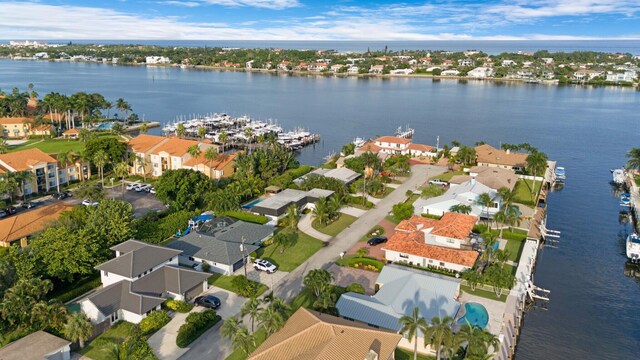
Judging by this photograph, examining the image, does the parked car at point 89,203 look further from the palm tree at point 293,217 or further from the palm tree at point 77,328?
the palm tree at point 77,328

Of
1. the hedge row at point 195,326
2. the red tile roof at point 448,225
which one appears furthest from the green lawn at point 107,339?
the red tile roof at point 448,225

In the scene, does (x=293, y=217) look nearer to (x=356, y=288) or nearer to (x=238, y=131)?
(x=356, y=288)

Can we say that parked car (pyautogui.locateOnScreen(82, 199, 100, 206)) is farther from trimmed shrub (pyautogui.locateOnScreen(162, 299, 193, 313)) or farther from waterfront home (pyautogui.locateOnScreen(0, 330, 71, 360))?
waterfront home (pyautogui.locateOnScreen(0, 330, 71, 360))

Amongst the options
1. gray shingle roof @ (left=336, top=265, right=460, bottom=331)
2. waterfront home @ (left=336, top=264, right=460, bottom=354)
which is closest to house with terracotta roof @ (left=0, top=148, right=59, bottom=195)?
waterfront home @ (left=336, top=264, right=460, bottom=354)

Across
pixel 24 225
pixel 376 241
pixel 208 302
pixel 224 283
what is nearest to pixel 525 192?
pixel 376 241

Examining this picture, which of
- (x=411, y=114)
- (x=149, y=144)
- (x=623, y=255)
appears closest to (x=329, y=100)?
(x=411, y=114)

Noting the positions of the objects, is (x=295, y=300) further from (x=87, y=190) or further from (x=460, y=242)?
(x=87, y=190)
